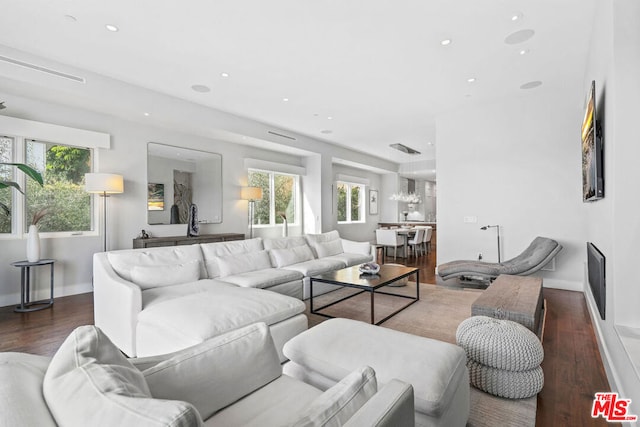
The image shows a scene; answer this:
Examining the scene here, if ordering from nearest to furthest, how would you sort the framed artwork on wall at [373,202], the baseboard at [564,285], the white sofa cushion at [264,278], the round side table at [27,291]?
the white sofa cushion at [264,278] < the round side table at [27,291] < the baseboard at [564,285] < the framed artwork on wall at [373,202]

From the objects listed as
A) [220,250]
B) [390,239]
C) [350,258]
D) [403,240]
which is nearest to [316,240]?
[350,258]

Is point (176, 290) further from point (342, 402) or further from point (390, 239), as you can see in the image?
point (390, 239)

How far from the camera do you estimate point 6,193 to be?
4129 mm

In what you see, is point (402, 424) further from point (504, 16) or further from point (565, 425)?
point (504, 16)

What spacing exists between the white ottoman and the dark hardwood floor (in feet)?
2.43

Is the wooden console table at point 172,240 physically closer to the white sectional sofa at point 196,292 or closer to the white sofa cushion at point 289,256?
the white sectional sofa at point 196,292

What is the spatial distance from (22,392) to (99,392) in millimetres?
204

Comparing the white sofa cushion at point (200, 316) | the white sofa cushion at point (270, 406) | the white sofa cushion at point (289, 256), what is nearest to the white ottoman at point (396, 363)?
the white sofa cushion at point (270, 406)

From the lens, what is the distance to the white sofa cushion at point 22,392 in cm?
65

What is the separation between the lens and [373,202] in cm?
1127

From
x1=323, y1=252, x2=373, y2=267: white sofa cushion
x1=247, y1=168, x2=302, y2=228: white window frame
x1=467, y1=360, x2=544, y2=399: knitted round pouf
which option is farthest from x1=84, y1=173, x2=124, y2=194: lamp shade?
x1=467, y1=360, x2=544, y2=399: knitted round pouf

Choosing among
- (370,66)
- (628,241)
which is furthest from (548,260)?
(370,66)

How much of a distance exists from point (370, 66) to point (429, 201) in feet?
34.4

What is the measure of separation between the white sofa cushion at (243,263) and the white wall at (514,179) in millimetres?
3299
